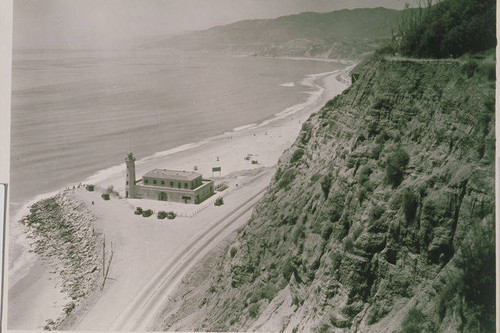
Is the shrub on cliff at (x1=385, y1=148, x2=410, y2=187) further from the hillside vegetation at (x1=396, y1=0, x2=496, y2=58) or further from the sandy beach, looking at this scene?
the sandy beach

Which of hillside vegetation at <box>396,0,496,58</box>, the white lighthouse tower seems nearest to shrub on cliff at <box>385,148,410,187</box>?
hillside vegetation at <box>396,0,496,58</box>

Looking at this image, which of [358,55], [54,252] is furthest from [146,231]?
[358,55]

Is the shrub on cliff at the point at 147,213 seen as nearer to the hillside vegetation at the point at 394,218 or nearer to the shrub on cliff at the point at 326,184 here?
the hillside vegetation at the point at 394,218

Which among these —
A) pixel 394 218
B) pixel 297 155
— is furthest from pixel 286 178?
pixel 394 218

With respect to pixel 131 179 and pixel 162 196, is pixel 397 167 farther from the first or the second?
pixel 131 179

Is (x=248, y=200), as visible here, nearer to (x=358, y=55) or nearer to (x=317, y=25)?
(x=317, y=25)

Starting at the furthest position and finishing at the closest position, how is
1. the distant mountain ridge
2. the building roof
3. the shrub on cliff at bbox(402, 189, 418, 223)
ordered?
the building roof → the distant mountain ridge → the shrub on cliff at bbox(402, 189, 418, 223)

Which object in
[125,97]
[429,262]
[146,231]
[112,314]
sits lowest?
[112,314]
